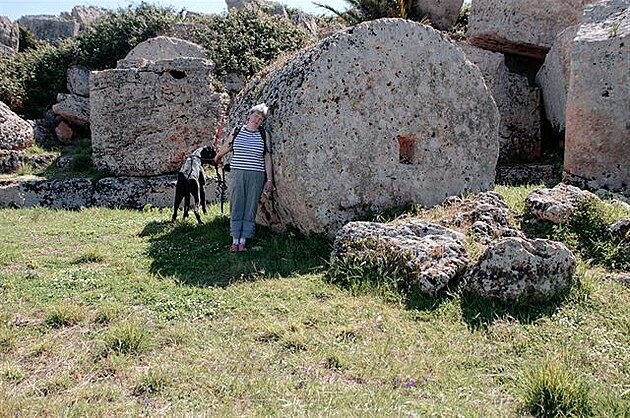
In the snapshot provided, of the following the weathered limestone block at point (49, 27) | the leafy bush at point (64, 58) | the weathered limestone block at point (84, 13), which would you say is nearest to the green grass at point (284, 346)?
the leafy bush at point (64, 58)

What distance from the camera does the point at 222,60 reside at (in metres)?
13.6

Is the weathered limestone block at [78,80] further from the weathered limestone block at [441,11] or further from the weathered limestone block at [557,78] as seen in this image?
the weathered limestone block at [557,78]

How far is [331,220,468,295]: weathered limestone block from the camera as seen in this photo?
175 inches

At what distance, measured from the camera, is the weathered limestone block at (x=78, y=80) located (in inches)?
568

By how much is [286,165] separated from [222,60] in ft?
27.7

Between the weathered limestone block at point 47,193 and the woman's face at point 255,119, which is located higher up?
the woman's face at point 255,119

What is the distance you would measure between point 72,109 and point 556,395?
41.7 feet

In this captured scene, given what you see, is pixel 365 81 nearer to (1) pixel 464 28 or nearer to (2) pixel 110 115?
(2) pixel 110 115

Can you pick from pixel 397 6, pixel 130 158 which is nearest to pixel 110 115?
pixel 130 158

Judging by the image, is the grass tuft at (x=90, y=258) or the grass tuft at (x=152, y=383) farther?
the grass tuft at (x=90, y=258)

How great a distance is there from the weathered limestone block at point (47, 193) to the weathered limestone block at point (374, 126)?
5.27 metres

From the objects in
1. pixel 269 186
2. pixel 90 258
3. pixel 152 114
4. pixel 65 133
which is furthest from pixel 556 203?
pixel 65 133

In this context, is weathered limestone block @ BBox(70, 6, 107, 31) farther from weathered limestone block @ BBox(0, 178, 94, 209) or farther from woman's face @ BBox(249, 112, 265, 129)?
woman's face @ BBox(249, 112, 265, 129)

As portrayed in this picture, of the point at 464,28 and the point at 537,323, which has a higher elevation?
the point at 464,28
